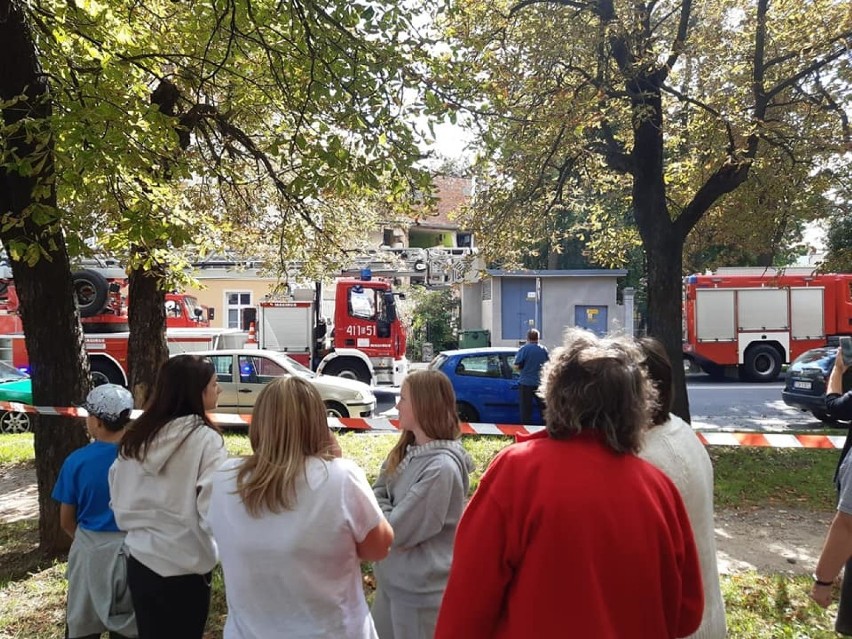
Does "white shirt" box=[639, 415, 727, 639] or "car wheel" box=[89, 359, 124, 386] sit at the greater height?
"white shirt" box=[639, 415, 727, 639]

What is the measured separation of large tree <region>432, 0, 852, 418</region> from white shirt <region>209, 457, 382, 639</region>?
609 centimetres

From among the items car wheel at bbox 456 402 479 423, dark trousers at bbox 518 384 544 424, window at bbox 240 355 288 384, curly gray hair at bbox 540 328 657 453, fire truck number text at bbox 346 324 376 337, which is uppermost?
curly gray hair at bbox 540 328 657 453

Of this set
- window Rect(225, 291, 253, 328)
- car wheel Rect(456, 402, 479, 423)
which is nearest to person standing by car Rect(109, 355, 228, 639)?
car wheel Rect(456, 402, 479, 423)

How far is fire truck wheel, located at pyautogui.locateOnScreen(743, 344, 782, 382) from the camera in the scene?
21.8 metres

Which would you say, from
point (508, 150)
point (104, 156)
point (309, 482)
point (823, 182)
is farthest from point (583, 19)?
point (309, 482)

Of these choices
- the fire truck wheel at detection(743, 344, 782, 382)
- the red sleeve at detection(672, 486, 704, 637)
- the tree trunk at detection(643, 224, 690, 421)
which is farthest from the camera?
the fire truck wheel at detection(743, 344, 782, 382)

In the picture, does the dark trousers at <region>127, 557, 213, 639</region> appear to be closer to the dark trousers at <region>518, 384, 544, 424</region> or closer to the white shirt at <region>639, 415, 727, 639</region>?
the white shirt at <region>639, 415, 727, 639</region>

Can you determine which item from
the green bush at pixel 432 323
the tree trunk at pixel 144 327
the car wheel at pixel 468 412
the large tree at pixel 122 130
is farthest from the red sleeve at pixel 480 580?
the green bush at pixel 432 323

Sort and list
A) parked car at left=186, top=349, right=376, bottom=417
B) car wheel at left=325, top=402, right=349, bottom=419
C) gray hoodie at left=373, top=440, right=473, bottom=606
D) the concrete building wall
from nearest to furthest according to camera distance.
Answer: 1. gray hoodie at left=373, top=440, right=473, bottom=606
2. car wheel at left=325, top=402, right=349, bottom=419
3. parked car at left=186, top=349, right=376, bottom=417
4. the concrete building wall

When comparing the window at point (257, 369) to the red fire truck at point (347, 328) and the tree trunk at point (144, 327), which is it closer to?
the red fire truck at point (347, 328)

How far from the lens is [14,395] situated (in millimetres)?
12859

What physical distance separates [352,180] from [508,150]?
5.82 feet

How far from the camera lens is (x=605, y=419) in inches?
71.3

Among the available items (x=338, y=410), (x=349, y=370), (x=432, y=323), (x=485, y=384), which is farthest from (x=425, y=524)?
(x=432, y=323)
